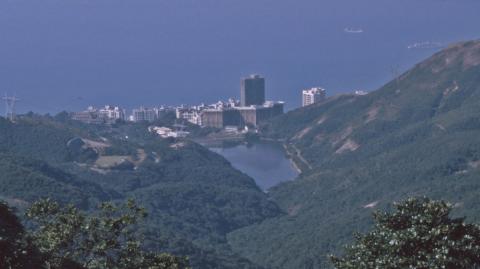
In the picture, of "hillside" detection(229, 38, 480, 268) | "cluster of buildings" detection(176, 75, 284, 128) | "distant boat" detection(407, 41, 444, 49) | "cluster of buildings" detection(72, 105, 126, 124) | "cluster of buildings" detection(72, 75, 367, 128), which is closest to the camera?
"hillside" detection(229, 38, 480, 268)


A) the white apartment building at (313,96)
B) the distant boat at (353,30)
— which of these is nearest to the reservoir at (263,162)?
the white apartment building at (313,96)

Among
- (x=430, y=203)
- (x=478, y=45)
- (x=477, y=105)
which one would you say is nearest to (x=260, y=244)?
(x=477, y=105)

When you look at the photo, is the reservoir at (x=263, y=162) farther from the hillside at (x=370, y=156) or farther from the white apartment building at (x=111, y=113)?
the white apartment building at (x=111, y=113)

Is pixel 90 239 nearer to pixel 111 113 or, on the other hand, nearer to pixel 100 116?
pixel 100 116

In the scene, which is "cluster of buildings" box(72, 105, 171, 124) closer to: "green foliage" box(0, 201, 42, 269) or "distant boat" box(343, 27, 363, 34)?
"distant boat" box(343, 27, 363, 34)

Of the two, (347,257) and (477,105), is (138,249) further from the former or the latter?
(477,105)

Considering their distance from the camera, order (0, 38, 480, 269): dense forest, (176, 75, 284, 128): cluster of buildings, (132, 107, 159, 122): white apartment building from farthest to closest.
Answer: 1. (132, 107, 159, 122): white apartment building
2. (176, 75, 284, 128): cluster of buildings
3. (0, 38, 480, 269): dense forest

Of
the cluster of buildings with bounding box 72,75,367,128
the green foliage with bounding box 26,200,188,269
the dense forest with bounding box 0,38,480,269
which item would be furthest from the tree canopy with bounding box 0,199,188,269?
the cluster of buildings with bounding box 72,75,367,128
